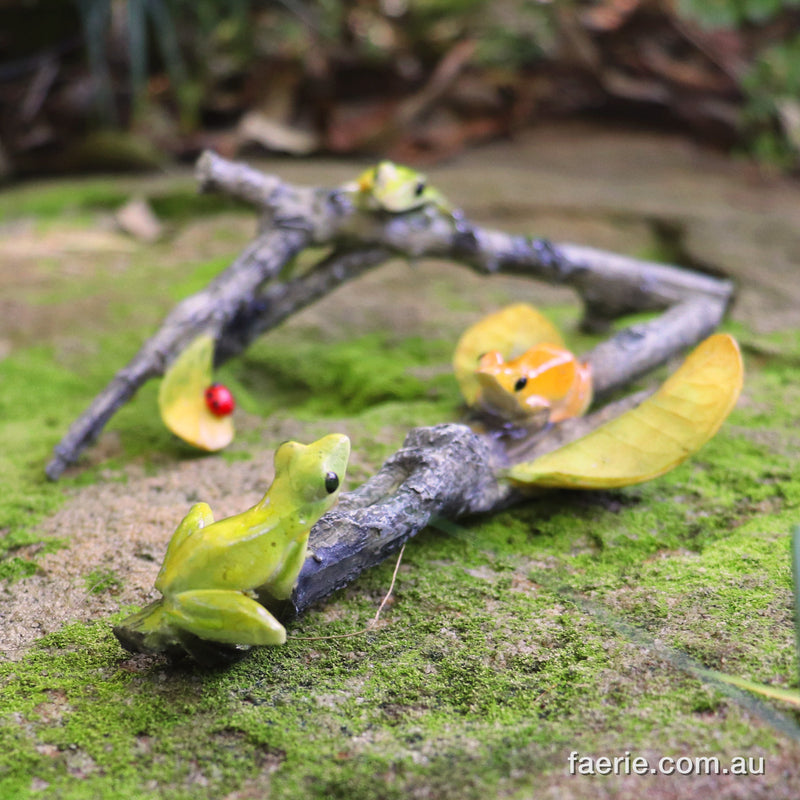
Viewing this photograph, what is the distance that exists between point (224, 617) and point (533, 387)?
64 cm

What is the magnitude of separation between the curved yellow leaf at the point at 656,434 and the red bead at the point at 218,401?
1.76ft

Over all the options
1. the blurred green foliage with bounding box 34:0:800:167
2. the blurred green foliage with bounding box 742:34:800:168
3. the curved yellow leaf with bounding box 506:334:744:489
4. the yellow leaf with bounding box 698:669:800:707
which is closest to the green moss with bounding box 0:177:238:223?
the blurred green foliage with bounding box 34:0:800:167

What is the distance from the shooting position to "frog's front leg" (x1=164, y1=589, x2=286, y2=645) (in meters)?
0.81

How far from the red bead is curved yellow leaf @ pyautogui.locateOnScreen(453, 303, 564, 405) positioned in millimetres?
401

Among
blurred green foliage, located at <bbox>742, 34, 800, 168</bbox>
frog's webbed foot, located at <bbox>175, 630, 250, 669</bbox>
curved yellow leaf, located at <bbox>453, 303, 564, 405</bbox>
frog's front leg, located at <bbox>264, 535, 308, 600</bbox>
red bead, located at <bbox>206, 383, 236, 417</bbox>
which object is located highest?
frog's front leg, located at <bbox>264, 535, 308, 600</bbox>

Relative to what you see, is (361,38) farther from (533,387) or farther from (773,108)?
(533,387)

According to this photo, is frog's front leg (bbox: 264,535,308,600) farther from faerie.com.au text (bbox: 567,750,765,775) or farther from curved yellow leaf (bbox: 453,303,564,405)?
curved yellow leaf (bbox: 453,303,564,405)

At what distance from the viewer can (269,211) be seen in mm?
1575

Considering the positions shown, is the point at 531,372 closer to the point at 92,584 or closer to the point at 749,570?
the point at 749,570

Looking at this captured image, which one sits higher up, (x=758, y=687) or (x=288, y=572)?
(x=288, y=572)

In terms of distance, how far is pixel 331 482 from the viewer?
2.77ft

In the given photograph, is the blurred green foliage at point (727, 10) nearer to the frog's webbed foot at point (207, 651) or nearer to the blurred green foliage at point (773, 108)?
the blurred green foliage at point (773, 108)

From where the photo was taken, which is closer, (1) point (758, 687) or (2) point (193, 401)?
(1) point (758, 687)

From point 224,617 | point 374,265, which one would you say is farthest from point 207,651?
point 374,265
